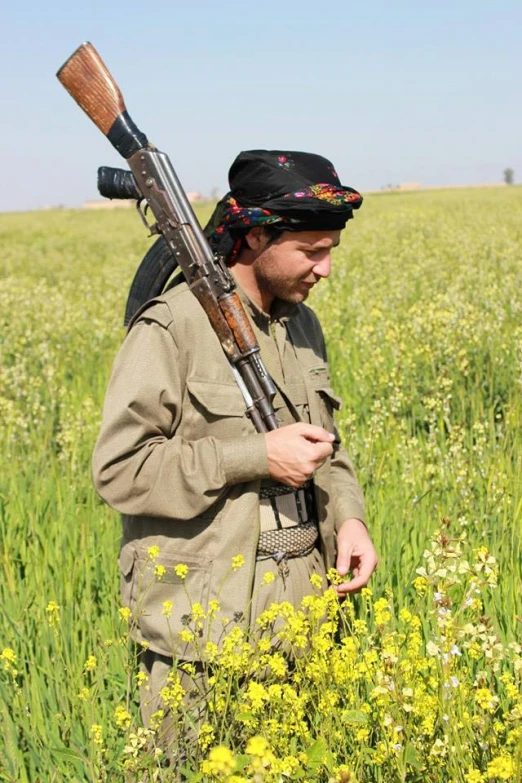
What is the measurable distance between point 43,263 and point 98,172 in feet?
57.5

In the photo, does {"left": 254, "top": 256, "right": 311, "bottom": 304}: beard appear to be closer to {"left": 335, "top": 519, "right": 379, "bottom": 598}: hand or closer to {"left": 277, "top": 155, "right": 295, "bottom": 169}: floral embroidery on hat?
{"left": 277, "top": 155, "right": 295, "bottom": 169}: floral embroidery on hat

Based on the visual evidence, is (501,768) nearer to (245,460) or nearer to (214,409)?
(245,460)

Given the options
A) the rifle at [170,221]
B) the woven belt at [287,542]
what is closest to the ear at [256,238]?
the rifle at [170,221]

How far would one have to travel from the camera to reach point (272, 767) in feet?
5.69

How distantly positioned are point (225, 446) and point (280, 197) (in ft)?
2.22

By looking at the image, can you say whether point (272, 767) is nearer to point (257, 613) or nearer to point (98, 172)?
point (257, 613)

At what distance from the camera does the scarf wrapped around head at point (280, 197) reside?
2516 mm

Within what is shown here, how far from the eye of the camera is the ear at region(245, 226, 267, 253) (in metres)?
2.58

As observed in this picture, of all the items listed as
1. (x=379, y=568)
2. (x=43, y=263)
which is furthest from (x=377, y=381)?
(x=43, y=263)

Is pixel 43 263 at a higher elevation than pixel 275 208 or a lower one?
lower

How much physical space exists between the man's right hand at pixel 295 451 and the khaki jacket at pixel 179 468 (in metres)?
0.03

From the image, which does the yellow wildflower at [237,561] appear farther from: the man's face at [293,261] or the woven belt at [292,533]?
the man's face at [293,261]

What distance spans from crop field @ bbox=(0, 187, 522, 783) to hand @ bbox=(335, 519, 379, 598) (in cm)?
8

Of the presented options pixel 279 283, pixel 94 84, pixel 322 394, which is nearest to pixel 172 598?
pixel 322 394
